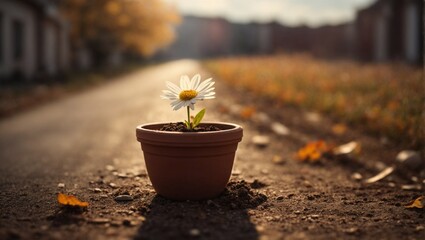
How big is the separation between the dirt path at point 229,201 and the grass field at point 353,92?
0.33 meters

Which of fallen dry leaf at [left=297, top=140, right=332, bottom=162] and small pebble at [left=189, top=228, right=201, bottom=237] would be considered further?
fallen dry leaf at [left=297, top=140, right=332, bottom=162]

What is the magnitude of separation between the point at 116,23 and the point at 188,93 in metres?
18.2

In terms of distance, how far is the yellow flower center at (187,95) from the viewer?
10.4 feet

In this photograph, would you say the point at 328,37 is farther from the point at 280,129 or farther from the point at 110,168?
the point at 110,168

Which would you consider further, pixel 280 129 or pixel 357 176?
pixel 280 129

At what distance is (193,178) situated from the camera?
10.2ft

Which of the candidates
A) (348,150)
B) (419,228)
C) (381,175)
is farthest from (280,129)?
(419,228)

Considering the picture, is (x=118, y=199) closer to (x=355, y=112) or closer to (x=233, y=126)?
(x=233, y=126)

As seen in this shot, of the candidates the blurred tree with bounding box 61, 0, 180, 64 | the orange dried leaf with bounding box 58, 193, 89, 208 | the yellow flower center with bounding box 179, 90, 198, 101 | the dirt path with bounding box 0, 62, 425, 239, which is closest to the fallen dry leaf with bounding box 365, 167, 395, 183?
the dirt path with bounding box 0, 62, 425, 239

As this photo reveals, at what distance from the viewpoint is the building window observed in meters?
16.1

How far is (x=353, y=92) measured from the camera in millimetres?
8414

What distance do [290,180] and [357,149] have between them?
1.40 meters

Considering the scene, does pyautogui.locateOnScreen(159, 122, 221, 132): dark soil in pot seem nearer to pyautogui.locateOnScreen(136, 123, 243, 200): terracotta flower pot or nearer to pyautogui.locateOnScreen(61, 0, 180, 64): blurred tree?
pyautogui.locateOnScreen(136, 123, 243, 200): terracotta flower pot

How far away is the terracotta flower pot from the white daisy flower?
22cm
